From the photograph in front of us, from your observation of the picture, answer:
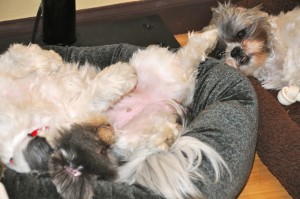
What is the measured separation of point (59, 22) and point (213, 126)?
1174mm

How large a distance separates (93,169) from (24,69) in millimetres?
590

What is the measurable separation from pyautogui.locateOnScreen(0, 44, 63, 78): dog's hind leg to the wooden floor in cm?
107

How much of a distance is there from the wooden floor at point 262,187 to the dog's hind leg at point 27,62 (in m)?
1.07

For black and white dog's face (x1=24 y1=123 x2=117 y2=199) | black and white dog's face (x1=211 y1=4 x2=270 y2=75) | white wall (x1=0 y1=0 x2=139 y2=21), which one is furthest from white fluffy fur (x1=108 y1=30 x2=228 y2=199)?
white wall (x1=0 y1=0 x2=139 y2=21)

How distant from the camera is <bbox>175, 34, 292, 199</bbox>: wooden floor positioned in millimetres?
2133

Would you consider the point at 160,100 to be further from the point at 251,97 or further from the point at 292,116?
the point at 292,116

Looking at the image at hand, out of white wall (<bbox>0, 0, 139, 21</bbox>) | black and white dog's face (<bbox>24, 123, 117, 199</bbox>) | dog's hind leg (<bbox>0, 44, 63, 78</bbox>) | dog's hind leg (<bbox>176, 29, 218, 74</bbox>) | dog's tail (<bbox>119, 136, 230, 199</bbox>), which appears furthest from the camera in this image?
white wall (<bbox>0, 0, 139, 21</bbox>)

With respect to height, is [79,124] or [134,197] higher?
[79,124]

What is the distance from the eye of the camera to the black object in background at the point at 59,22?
2.45m

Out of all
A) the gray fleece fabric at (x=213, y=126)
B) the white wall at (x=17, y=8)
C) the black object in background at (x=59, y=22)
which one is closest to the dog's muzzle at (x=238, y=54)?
the gray fleece fabric at (x=213, y=126)

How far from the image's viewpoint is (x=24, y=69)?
1895 millimetres

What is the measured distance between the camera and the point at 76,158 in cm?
153

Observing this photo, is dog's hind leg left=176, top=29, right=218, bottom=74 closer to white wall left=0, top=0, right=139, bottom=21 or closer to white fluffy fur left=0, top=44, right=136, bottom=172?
white fluffy fur left=0, top=44, right=136, bottom=172

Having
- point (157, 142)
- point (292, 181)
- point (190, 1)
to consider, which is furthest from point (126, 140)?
point (190, 1)
